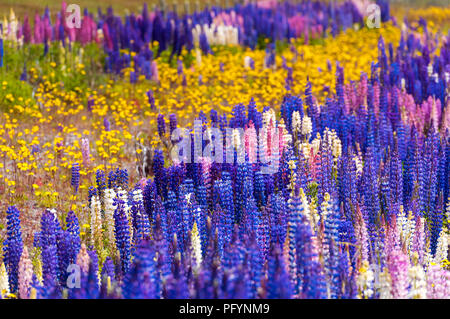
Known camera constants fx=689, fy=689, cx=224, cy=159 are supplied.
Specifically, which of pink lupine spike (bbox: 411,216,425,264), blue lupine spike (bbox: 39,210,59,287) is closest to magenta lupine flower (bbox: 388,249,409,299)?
pink lupine spike (bbox: 411,216,425,264)

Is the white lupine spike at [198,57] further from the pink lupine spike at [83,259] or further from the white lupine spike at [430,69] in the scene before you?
the pink lupine spike at [83,259]

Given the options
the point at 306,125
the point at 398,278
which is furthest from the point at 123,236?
the point at 306,125

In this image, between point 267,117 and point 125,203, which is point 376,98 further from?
point 125,203

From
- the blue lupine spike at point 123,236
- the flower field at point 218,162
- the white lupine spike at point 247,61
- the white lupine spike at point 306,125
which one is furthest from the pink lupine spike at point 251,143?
the white lupine spike at point 247,61

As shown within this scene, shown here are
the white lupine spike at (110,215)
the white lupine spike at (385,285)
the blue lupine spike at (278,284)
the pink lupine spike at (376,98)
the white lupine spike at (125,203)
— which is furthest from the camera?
the pink lupine spike at (376,98)

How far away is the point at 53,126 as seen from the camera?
500 inches

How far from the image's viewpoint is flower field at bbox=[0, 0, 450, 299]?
18.5 ft

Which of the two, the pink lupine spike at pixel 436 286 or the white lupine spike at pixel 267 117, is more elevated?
the white lupine spike at pixel 267 117

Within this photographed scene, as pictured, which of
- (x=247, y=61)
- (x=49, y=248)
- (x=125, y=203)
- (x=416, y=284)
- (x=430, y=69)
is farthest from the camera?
(x=247, y=61)

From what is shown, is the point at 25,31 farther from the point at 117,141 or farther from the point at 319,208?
the point at 319,208

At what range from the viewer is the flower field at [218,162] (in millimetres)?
5629

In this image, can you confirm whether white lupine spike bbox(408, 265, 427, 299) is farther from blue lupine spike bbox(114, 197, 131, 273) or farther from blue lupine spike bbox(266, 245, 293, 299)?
blue lupine spike bbox(114, 197, 131, 273)

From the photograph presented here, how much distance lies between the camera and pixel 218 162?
9086 mm

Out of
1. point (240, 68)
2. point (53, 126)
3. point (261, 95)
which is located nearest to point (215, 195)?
point (53, 126)
